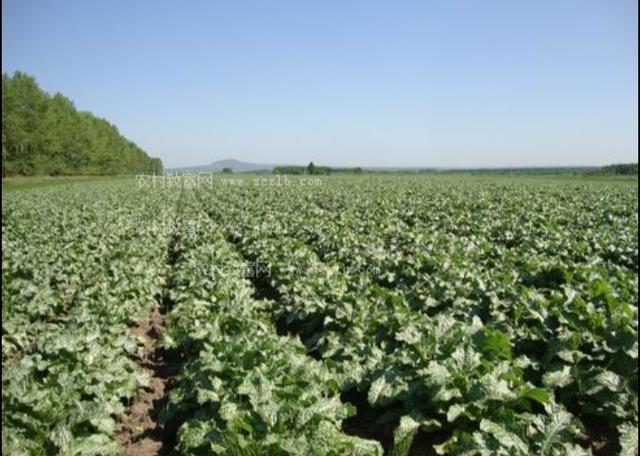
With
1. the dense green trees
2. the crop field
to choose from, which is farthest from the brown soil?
the dense green trees

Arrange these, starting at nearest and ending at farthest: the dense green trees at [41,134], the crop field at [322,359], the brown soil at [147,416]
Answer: the crop field at [322,359], the brown soil at [147,416], the dense green trees at [41,134]

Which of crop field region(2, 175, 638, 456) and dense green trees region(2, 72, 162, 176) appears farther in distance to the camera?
dense green trees region(2, 72, 162, 176)

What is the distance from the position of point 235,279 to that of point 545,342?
15.6 ft

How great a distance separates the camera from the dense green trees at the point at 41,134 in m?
47.6

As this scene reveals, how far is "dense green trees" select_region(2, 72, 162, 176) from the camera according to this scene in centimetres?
4762

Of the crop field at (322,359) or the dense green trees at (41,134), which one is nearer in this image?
the crop field at (322,359)

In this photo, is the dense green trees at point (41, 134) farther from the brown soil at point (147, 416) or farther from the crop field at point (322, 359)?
the brown soil at point (147, 416)

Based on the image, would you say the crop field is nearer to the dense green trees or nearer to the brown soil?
the brown soil

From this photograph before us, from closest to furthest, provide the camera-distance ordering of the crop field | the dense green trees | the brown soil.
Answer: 1. the crop field
2. the brown soil
3. the dense green trees

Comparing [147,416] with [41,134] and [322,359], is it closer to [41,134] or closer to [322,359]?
[322,359]

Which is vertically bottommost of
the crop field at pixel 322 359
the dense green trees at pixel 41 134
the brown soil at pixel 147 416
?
the brown soil at pixel 147 416

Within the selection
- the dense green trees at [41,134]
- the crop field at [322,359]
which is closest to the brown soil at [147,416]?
the crop field at [322,359]

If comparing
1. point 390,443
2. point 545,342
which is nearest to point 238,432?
point 390,443

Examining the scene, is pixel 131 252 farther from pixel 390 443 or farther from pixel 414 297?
pixel 390 443
